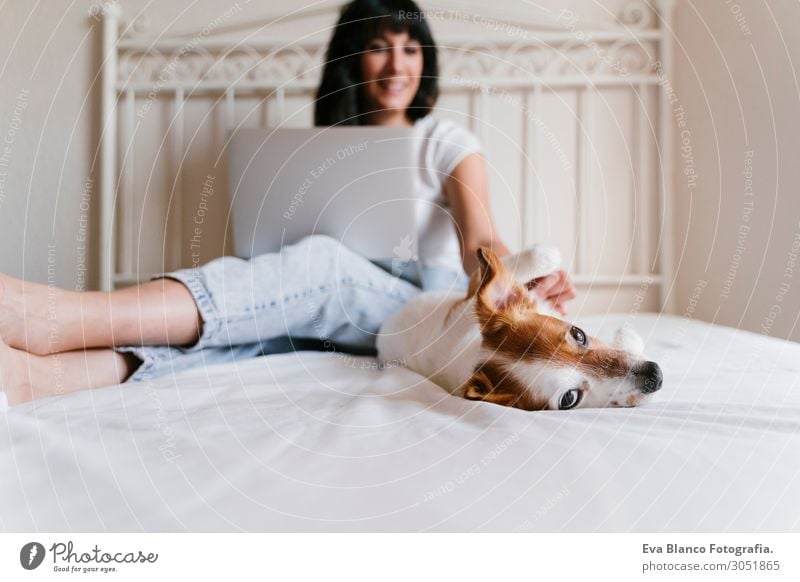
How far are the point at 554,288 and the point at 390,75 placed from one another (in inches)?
27.0

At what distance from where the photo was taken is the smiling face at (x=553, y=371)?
0.46 m

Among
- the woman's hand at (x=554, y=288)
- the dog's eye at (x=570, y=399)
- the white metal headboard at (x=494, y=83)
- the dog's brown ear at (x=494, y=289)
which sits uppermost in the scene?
the white metal headboard at (x=494, y=83)

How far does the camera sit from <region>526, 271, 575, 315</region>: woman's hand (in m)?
0.68

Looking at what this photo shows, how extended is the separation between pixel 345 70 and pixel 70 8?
0.56m

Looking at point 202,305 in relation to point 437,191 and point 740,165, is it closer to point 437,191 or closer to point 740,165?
point 437,191

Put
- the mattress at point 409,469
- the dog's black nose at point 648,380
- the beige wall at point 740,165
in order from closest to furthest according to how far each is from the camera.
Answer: the mattress at point 409,469
the dog's black nose at point 648,380
the beige wall at point 740,165

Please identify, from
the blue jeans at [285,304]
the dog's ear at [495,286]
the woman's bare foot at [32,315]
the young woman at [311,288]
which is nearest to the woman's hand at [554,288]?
the young woman at [311,288]

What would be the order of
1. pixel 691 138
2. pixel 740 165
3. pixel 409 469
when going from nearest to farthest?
1. pixel 409 469
2. pixel 740 165
3. pixel 691 138

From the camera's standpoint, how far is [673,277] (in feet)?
4.33

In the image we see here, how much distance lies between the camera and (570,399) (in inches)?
18.4

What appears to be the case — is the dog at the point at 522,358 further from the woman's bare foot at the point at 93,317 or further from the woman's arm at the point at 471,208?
the woman's arm at the point at 471,208

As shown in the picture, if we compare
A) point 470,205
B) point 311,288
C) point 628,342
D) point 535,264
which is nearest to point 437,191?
point 470,205

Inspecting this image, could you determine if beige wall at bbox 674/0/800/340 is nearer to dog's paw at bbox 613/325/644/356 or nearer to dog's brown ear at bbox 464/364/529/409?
dog's paw at bbox 613/325/644/356

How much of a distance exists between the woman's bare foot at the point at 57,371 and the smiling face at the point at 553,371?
397 millimetres
